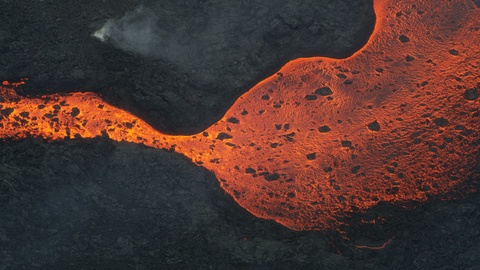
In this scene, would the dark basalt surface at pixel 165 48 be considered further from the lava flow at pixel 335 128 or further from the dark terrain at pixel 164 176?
the lava flow at pixel 335 128

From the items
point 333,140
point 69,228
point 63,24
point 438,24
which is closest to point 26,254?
point 69,228

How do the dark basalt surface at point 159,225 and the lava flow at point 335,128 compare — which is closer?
the dark basalt surface at point 159,225

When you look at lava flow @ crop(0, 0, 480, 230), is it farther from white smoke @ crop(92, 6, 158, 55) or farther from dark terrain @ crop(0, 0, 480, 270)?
white smoke @ crop(92, 6, 158, 55)

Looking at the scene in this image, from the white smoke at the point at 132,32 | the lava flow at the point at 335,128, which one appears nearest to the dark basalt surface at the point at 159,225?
the lava flow at the point at 335,128

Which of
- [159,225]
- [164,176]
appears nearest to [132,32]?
[164,176]

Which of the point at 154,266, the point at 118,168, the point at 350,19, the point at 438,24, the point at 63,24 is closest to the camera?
the point at 154,266

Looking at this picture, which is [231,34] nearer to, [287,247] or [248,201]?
[248,201]

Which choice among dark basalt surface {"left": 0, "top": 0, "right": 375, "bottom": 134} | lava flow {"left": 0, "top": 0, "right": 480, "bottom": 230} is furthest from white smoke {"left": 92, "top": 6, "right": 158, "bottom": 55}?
lava flow {"left": 0, "top": 0, "right": 480, "bottom": 230}
